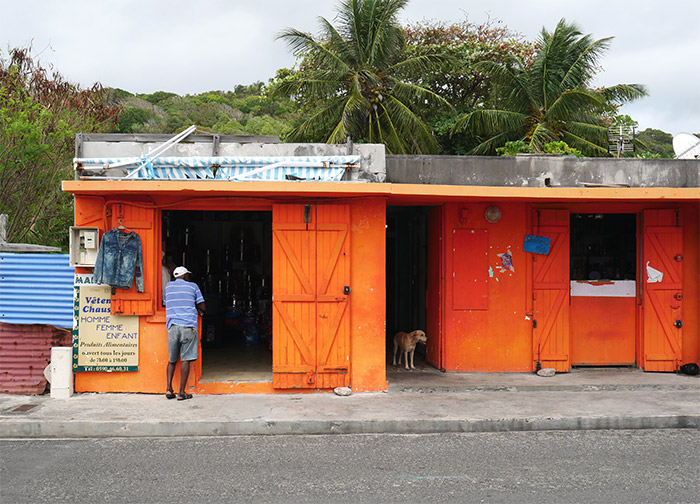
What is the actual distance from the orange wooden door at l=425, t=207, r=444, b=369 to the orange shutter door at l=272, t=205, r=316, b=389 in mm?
2501

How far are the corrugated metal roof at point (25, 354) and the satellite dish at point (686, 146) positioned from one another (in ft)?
35.9

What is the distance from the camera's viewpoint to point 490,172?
9492mm

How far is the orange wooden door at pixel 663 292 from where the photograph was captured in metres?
10.2

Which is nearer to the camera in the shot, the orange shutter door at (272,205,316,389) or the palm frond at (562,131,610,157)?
the orange shutter door at (272,205,316,389)

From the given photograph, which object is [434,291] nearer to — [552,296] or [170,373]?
[552,296]

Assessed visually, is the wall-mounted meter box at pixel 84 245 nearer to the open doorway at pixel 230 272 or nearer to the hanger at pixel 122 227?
the hanger at pixel 122 227

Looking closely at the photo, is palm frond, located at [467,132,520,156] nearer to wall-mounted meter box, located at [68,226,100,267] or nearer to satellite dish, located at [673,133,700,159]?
satellite dish, located at [673,133,700,159]

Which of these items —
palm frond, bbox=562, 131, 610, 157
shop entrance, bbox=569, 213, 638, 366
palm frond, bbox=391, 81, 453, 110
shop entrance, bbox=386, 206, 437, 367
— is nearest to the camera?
shop entrance, bbox=569, 213, 638, 366

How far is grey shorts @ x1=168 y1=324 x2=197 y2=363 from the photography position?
27.1 feet

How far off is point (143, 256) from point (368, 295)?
10.8 feet

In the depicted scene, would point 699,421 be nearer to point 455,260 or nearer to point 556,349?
point 556,349

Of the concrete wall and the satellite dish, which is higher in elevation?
the satellite dish

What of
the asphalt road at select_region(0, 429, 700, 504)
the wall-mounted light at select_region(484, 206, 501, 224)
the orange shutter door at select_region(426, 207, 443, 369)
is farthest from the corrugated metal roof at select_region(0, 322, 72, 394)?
the wall-mounted light at select_region(484, 206, 501, 224)

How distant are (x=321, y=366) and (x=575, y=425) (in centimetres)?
350
